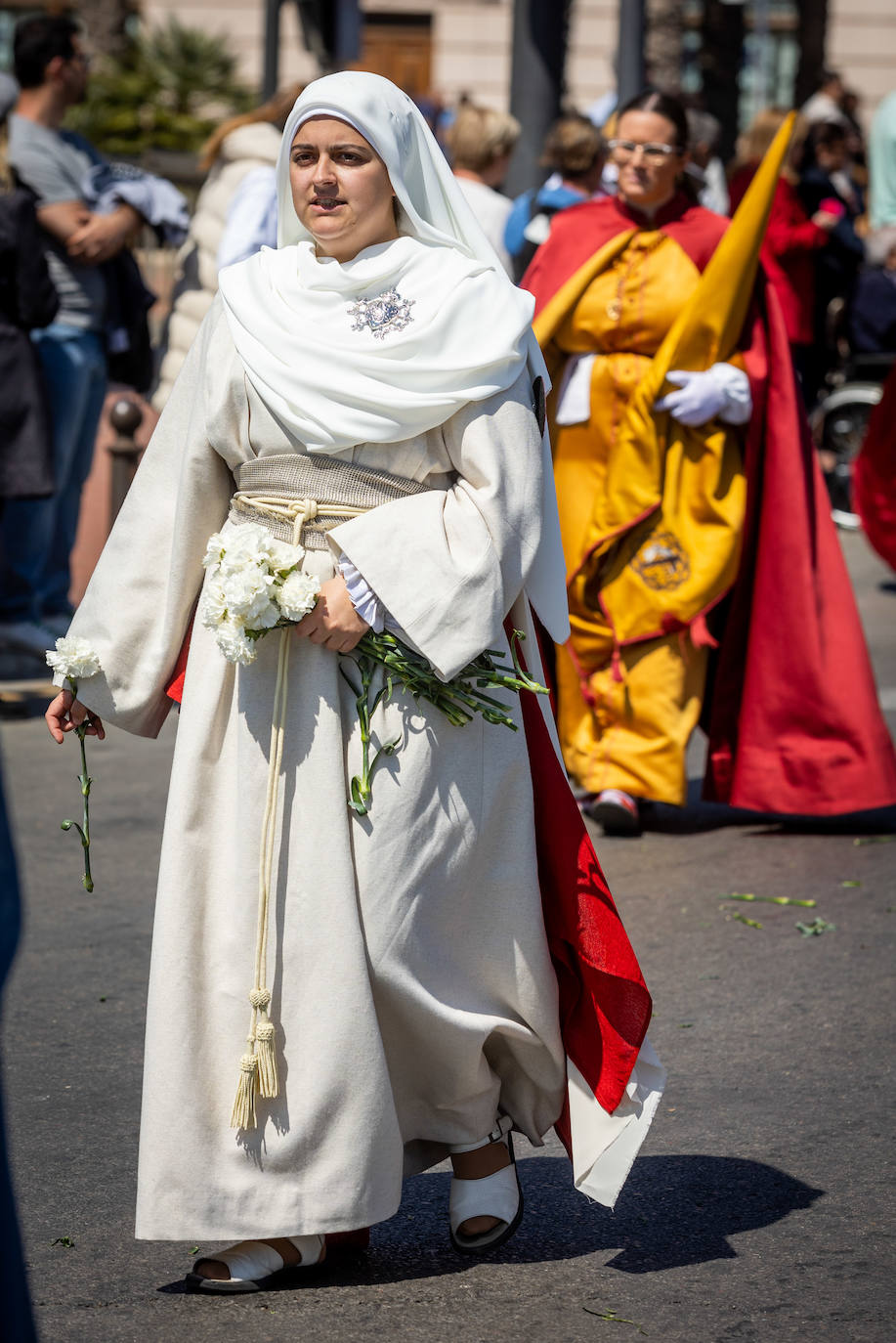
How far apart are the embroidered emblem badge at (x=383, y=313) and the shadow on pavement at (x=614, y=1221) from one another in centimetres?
155

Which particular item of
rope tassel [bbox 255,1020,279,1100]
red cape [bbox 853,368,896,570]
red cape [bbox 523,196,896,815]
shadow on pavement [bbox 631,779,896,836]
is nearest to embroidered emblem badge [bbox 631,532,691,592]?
red cape [bbox 523,196,896,815]

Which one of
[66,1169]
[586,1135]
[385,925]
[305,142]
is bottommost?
[66,1169]

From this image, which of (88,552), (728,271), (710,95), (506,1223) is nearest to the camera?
(506,1223)

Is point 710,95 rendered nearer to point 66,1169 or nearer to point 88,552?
point 88,552

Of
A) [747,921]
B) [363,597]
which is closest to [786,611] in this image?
[747,921]

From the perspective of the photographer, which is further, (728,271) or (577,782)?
(577,782)

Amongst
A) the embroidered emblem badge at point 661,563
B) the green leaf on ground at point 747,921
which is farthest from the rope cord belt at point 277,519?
the embroidered emblem badge at point 661,563

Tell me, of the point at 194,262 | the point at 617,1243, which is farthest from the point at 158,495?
the point at 194,262

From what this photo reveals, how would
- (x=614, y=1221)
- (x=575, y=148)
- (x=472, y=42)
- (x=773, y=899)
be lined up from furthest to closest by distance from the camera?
(x=472, y=42) < (x=575, y=148) < (x=773, y=899) < (x=614, y=1221)

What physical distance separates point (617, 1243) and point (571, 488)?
323cm

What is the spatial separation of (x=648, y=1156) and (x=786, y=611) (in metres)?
2.67

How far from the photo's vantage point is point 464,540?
10.7ft

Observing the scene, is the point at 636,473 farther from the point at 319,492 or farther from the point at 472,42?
the point at 472,42

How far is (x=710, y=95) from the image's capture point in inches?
1061
